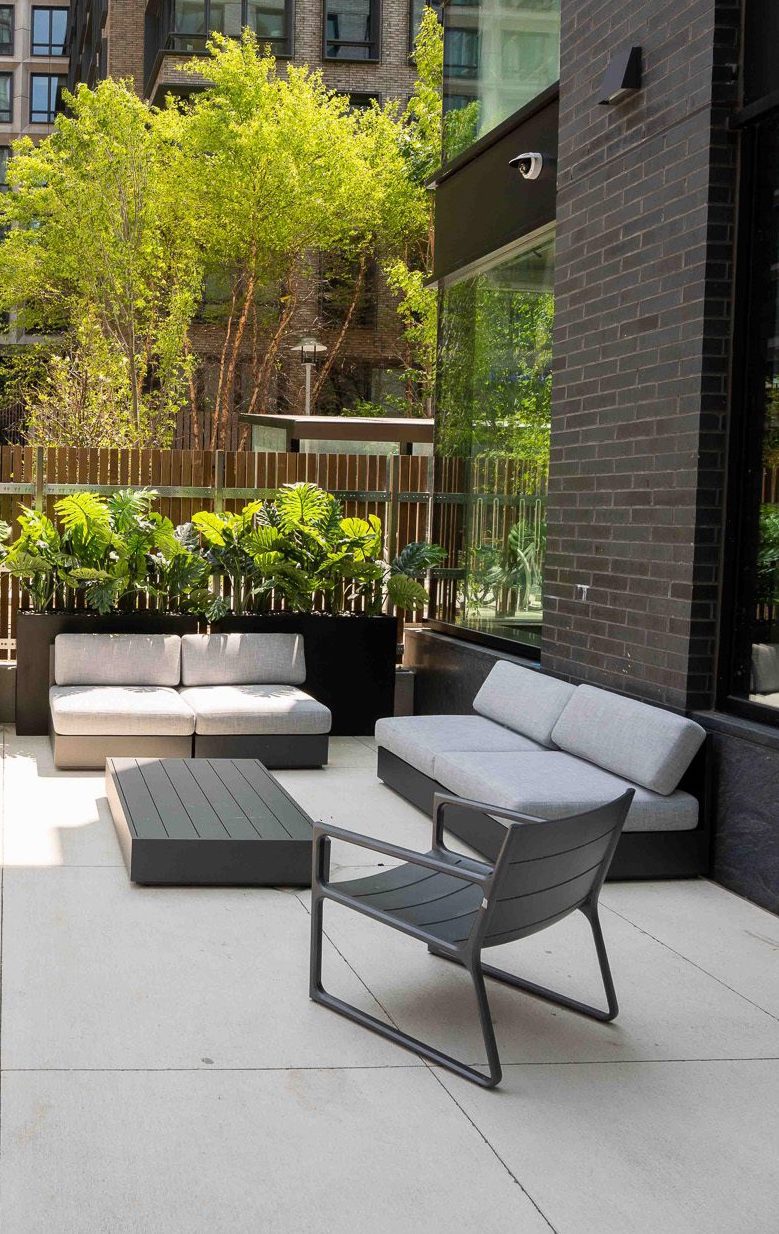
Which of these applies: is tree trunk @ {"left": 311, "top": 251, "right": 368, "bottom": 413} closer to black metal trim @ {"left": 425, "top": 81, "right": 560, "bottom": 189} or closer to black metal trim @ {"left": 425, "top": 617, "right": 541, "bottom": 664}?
black metal trim @ {"left": 425, "top": 81, "right": 560, "bottom": 189}

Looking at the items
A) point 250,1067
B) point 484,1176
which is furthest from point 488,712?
point 484,1176

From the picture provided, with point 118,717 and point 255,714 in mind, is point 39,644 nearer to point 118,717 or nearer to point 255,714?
point 118,717

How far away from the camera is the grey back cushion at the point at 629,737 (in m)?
→ 5.94

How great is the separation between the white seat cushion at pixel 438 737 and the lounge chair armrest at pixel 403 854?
2388 mm

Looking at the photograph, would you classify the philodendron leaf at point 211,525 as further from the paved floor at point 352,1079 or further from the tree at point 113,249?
the tree at point 113,249

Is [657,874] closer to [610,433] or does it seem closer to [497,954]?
[497,954]

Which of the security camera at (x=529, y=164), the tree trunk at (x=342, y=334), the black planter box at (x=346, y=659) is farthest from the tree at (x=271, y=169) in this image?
the security camera at (x=529, y=164)

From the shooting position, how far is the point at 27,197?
25891 millimetres

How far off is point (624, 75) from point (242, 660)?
455 cm

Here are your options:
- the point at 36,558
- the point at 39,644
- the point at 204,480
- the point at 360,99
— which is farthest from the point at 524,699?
the point at 360,99

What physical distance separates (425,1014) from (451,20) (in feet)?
27.6

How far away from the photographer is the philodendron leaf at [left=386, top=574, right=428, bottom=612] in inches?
391

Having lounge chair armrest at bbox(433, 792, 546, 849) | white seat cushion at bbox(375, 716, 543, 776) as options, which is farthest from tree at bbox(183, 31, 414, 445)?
lounge chair armrest at bbox(433, 792, 546, 849)

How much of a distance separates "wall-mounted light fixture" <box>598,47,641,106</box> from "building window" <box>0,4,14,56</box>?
56.7m
